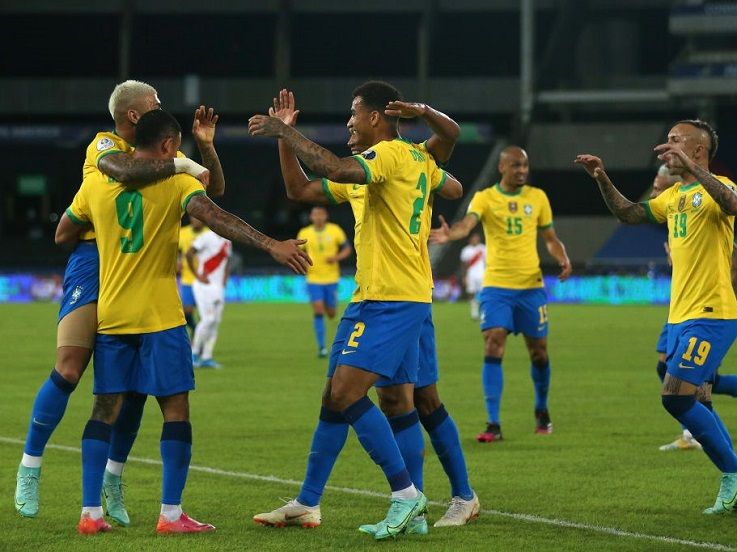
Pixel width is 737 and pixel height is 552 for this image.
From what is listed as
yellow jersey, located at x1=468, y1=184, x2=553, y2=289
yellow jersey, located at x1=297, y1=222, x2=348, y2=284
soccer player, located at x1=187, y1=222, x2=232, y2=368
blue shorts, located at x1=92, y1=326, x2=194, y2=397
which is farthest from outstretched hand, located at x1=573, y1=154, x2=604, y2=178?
yellow jersey, located at x1=297, y1=222, x2=348, y2=284

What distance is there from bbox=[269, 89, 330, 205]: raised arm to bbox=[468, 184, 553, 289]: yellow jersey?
14.8 feet

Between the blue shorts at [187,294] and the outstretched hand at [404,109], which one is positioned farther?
the blue shorts at [187,294]

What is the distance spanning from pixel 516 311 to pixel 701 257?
392cm

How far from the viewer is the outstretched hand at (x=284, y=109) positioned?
259 inches

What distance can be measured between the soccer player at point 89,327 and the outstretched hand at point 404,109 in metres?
1.01

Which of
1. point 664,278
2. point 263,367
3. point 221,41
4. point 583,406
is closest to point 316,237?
point 263,367

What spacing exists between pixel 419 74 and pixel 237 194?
8351 mm

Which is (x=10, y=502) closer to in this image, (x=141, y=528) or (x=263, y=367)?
(x=141, y=528)

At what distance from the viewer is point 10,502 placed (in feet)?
25.5

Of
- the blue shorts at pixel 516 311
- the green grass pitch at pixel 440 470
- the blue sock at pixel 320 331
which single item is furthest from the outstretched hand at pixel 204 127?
the blue sock at pixel 320 331

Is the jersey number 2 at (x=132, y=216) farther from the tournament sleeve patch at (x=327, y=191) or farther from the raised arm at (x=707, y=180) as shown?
the raised arm at (x=707, y=180)

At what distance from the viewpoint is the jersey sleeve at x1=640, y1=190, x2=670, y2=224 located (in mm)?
7727

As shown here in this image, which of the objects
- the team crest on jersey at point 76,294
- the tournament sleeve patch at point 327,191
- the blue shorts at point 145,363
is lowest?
the blue shorts at point 145,363

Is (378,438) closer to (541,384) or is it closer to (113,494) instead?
(113,494)
